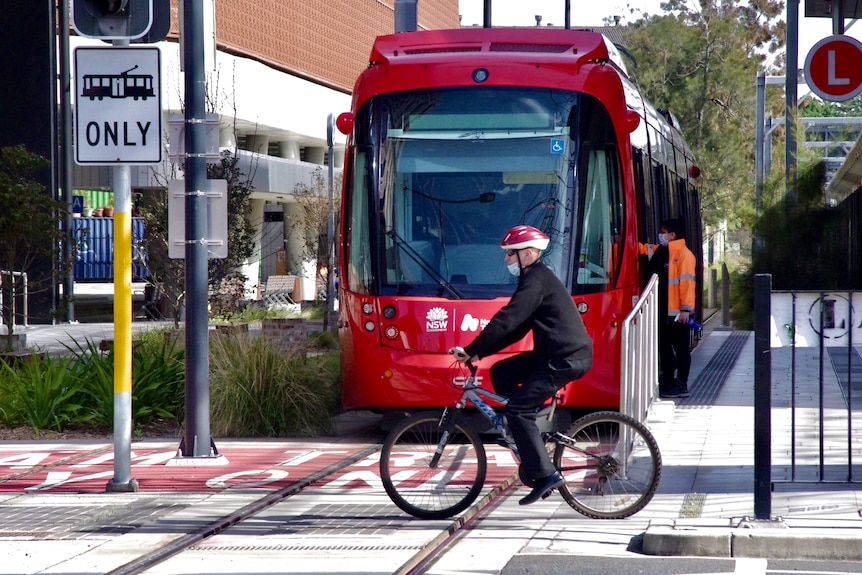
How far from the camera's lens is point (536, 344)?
8.53 meters

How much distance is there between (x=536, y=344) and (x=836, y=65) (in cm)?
608

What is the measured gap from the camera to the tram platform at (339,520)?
7305 millimetres

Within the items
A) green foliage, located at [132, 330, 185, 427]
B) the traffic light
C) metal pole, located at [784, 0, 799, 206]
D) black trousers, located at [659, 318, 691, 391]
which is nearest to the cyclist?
the traffic light

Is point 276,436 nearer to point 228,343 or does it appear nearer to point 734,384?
point 228,343

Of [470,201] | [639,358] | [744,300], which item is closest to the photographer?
[639,358]

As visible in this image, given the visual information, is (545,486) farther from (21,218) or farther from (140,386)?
(21,218)

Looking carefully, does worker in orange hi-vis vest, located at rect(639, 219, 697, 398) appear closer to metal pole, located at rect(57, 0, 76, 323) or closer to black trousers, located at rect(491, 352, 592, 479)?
black trousers, located at rect(491, 352, 592, 479)

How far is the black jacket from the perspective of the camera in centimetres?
839

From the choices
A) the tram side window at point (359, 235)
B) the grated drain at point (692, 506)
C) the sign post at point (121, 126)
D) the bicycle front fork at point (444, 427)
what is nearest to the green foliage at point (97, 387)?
the tram side window at point (359, 235)

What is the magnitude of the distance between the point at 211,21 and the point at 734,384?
1016 inches

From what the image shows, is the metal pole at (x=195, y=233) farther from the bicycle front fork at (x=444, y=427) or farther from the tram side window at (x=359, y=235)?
the bicycle front fork at (x=444, y=427)

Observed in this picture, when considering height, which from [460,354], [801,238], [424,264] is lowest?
[460,354]

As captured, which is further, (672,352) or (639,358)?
(672,352)

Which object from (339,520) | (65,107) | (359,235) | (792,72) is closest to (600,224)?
(359,235)
